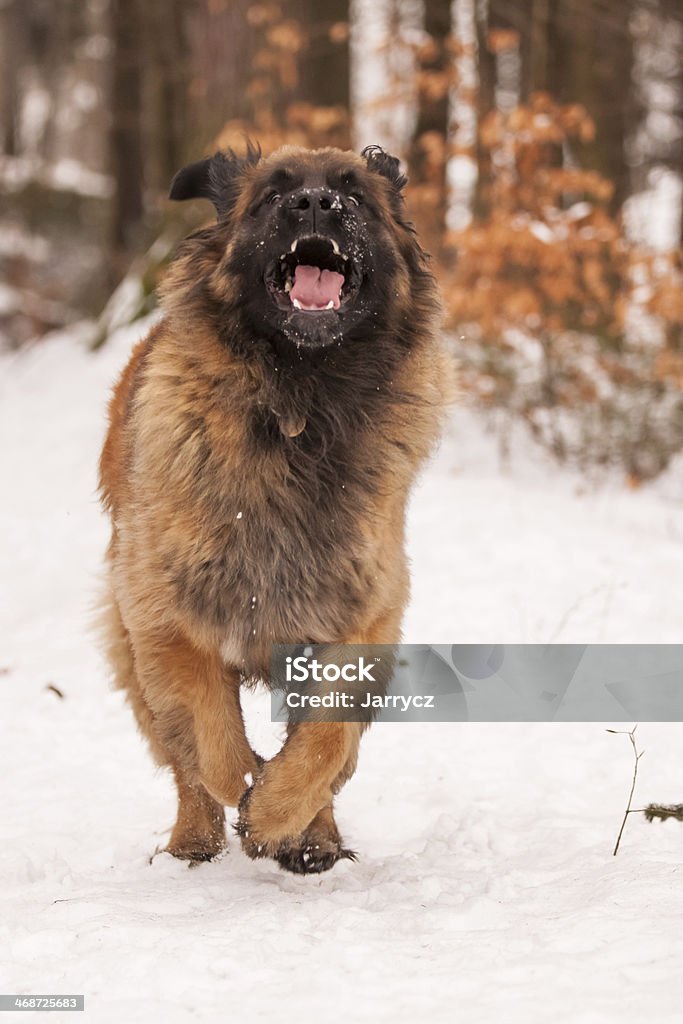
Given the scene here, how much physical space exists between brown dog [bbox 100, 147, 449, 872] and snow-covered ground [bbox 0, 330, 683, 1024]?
0.41 metres

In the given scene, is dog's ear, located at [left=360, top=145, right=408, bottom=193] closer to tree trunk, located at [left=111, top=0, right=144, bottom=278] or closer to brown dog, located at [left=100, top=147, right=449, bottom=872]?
brown dog, located at [left=100, top=147, right=449, bottom=872]

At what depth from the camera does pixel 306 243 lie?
3.55 metres

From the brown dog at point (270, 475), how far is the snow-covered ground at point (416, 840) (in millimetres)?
413

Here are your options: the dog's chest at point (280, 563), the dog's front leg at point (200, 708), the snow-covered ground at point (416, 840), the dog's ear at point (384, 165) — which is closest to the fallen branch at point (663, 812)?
the snow-covered ground at point (416, 840)

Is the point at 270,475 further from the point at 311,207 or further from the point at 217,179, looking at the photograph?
the point at 217,179

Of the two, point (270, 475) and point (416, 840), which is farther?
point (416, 840)

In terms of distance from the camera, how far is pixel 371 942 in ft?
9.05

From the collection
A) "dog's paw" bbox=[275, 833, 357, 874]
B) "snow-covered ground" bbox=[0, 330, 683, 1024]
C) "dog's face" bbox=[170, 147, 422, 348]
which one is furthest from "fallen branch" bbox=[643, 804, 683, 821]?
"dog's face" bbox=[170, 147, 422, 348]

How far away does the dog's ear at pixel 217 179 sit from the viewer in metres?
3.88

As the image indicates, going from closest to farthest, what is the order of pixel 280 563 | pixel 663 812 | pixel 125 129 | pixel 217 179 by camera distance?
pixel 280 563 → pixel 663 812 → pixel 217 179 → pixel 125 129

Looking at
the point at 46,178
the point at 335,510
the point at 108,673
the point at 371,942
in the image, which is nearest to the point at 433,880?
the point at 371,942

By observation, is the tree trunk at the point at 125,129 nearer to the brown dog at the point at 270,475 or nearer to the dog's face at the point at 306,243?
the dog's face at the point at 306,243

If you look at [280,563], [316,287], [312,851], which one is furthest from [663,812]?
[316,287]

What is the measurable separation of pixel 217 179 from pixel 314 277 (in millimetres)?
579
